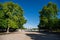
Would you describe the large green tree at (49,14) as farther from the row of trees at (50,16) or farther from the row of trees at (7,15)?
the row of trees at (7,15)

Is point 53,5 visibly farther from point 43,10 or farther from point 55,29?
point 55,29

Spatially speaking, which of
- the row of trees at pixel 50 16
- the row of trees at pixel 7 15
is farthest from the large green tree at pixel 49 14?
the row of trees at pixel 7 15

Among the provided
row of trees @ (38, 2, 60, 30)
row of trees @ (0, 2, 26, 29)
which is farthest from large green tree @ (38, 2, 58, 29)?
row of trees @ (0, 2, 26, 29)

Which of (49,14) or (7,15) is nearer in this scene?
(7,15)

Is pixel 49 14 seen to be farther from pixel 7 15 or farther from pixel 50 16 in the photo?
pixel 7 15

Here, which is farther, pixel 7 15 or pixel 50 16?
pixel 50 16

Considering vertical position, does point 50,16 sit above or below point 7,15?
above

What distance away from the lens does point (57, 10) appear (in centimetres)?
5491

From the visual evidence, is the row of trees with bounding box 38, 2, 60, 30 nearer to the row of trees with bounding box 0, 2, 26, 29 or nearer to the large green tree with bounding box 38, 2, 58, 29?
the large green tree with bounding box 38, 2, 58, 29

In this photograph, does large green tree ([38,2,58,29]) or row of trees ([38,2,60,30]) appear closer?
row of trees ([38,2,60,30])

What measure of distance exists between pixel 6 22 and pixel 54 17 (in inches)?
831

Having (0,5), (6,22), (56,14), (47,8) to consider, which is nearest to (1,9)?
(0,5)

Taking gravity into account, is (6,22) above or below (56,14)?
below

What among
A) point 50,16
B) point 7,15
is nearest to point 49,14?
point 50,16
